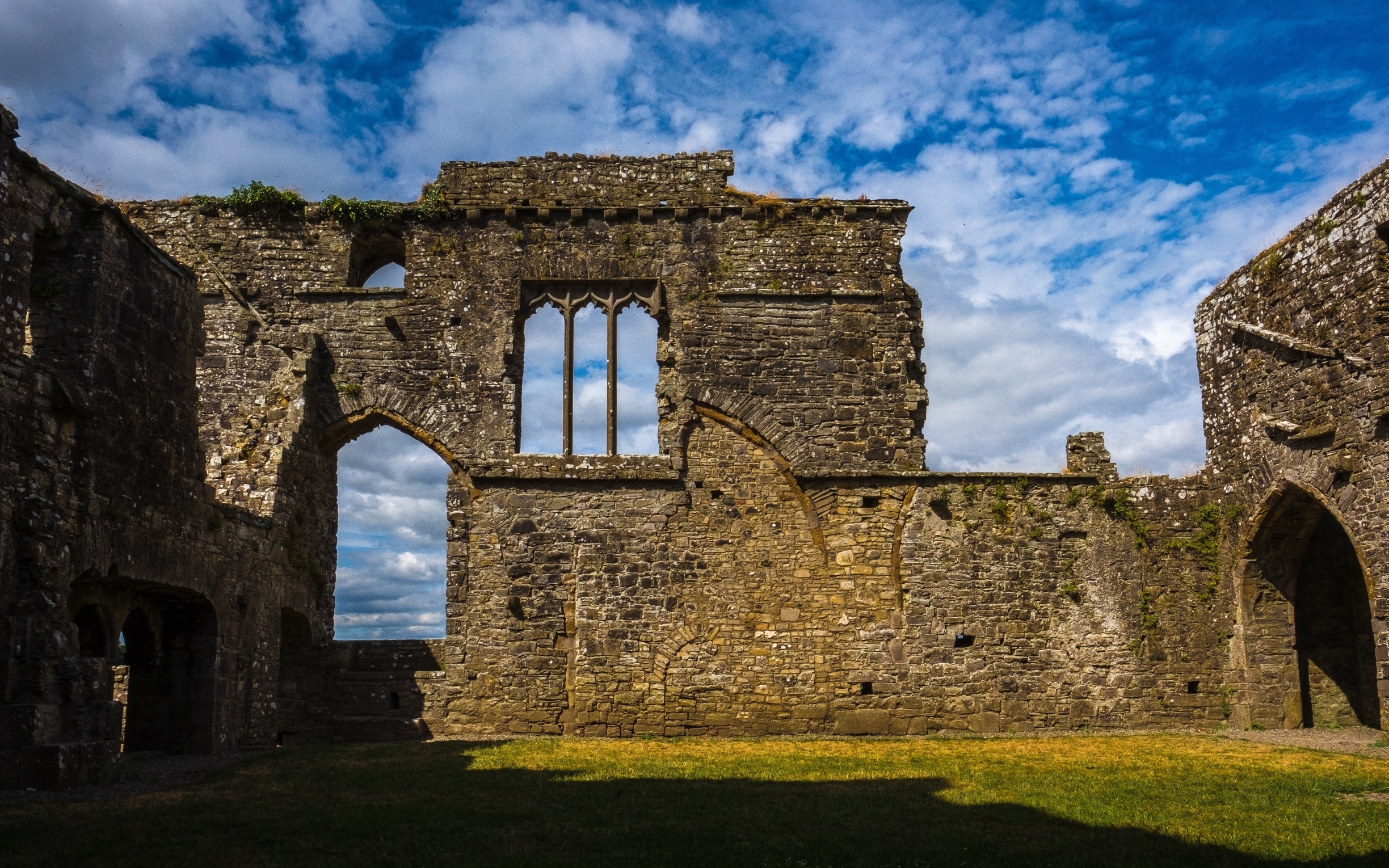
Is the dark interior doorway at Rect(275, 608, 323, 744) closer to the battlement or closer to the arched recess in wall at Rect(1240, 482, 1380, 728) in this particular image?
the battlement

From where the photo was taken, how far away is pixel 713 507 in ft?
55.0

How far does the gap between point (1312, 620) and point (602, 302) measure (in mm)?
11681

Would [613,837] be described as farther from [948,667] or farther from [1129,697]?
[1129,697]

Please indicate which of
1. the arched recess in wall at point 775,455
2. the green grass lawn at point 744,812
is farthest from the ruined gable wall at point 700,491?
the green grass lawn at point 744,812

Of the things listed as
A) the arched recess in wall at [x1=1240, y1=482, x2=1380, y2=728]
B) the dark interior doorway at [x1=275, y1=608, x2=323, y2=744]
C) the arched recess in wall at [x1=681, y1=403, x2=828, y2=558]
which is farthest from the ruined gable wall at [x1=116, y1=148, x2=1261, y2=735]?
the arched recess in wall at [x1=1240, y1=482, x2=1380, y2=728]

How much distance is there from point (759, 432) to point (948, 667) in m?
4.54

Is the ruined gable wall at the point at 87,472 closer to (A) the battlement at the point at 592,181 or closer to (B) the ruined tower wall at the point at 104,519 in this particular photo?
(B) the ruined tower wall at the point at 104,519

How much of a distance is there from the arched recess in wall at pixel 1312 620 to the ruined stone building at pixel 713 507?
0.05 meters

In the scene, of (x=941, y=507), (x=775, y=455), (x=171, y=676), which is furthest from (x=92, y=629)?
(x=941, y=507)

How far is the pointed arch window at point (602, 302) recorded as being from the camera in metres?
17.4

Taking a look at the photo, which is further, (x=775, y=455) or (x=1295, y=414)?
(x=775, y=455)

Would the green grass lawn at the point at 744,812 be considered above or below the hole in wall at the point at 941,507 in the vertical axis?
below

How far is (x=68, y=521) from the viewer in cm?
1059

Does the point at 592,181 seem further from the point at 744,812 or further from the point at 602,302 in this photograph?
the point at 744,812
